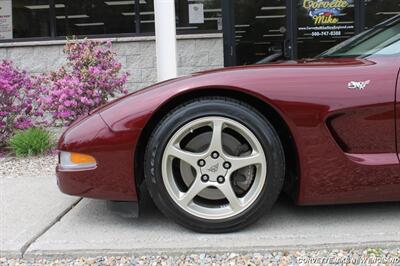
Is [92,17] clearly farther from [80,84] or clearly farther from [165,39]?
[165,39]

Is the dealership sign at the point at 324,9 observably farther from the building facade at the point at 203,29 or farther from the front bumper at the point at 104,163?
the front bumper at the point at 104,163

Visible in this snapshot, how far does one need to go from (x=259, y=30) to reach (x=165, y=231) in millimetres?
6160

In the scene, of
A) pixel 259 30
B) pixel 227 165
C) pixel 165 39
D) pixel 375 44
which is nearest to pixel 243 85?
pixel 227 165

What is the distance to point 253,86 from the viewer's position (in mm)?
3170

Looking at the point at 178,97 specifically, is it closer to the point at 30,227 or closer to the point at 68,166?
the point at 68,166

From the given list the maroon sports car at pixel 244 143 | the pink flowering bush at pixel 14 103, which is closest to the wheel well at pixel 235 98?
the maroon sports car at pixel 244 143

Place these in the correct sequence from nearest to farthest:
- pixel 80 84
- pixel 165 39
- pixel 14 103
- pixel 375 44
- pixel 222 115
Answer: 1. pixel 222 115
2. pixel 375 44
3. pixel 165 39
4. pixel 80 84
5. pixel 14 103

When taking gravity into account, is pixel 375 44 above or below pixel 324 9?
Result: below

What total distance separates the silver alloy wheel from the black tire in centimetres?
3

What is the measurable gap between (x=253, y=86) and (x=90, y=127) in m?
1.01

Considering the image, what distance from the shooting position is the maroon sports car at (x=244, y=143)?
313 cm

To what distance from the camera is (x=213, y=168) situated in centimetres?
317

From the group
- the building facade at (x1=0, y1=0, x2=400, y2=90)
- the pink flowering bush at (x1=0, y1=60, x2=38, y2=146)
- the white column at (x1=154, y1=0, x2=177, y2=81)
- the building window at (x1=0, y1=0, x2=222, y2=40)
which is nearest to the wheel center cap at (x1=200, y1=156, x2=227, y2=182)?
the white column at (x1=154, y1=0, x2=177, y2=81)

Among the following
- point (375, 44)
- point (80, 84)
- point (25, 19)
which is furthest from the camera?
point (25, 19)
